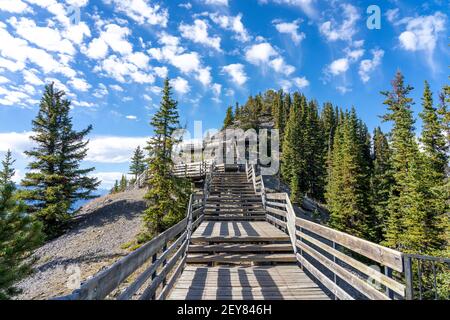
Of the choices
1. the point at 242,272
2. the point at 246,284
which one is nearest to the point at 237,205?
the point at 242,272

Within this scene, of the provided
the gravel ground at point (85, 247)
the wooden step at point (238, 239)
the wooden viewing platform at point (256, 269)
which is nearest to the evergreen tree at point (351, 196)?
the gravel ground at point (85, 247)

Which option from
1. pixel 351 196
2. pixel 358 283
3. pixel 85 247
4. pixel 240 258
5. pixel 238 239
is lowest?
pixel 85 247

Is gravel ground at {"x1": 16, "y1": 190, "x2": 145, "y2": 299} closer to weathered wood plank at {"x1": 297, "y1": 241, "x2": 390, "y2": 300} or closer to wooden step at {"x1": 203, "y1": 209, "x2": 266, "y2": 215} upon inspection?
wooden step at {"x1": 203, "y1": 209, "x2": 266, "y2": 215}

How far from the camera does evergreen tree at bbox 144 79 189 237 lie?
14180mm

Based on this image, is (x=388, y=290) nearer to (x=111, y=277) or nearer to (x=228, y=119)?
(x=111, y=277)

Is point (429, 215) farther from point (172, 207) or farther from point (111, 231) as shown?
point (111, 231)

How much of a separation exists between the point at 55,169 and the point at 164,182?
12.3m

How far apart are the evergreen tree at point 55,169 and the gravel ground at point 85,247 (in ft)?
5.64

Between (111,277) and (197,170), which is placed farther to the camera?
(197,170)

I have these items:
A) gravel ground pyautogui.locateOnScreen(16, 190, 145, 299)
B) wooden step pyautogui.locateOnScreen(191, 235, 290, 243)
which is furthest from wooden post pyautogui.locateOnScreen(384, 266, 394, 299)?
gravel ground pyautogui.locateOnScreen(16, 190, 145, 299)

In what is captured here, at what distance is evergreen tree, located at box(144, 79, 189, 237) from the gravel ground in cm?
264

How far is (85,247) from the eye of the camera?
15.1m
